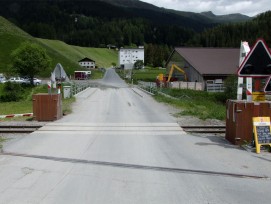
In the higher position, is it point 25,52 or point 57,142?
point 25,52

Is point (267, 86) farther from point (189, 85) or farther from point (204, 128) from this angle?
point (189, 85)

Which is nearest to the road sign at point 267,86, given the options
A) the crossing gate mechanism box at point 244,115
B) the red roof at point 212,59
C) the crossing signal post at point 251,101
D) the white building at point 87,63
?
the crossing signal post at point 251,101

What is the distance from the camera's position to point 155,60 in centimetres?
19762

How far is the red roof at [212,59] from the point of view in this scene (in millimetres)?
69812

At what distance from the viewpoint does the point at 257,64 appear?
10.9 meters

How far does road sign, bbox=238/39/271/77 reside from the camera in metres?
10.8

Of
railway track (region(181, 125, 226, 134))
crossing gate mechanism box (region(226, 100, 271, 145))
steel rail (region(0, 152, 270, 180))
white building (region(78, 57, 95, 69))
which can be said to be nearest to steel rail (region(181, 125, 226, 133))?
railway track (region(181, 125, 226, 134))

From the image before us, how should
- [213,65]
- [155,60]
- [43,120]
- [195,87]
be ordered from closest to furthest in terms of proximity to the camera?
[43,120], [195,87], [213,65], [155,60]

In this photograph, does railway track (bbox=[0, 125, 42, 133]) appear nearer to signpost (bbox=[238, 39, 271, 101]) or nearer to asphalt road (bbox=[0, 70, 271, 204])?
asphalt road (bbox=[0, 70, 271, 204])

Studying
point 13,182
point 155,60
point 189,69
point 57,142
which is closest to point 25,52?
point 189,69

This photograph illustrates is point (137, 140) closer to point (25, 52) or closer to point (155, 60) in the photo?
point (25, 52)

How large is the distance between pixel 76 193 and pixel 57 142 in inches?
227

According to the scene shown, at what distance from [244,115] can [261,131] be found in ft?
2.84

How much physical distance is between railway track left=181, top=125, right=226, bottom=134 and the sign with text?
3901mm
